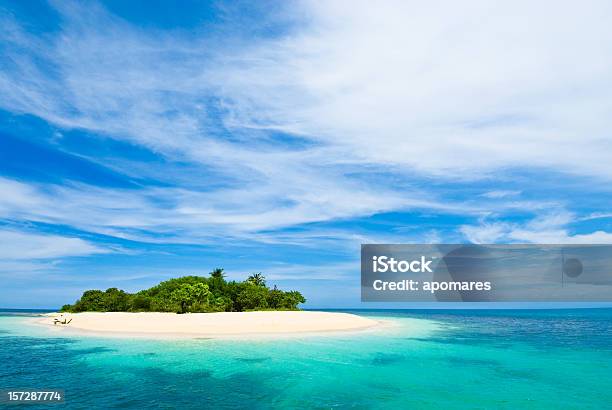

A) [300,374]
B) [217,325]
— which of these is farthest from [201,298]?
[300,374]

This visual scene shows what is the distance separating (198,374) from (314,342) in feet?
51.4

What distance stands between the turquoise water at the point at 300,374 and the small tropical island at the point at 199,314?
785 cm

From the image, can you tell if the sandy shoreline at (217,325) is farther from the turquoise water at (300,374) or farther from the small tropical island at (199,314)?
the turquoise water at (300,374)

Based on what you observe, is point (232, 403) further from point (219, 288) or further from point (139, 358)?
point (219, 288)

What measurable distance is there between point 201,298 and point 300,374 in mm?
42975

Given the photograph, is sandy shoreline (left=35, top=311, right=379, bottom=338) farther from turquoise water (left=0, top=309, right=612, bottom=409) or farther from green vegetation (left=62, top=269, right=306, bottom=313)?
green vegetation (left=62, top=269, right=306, bottom=313)

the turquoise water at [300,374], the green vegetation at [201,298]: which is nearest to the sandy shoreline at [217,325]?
the turquoise water at [300,374]

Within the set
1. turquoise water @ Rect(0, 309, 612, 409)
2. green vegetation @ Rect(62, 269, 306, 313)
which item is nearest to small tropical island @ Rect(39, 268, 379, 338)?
green vegetation @ Rect(62, 269, 306, 313)

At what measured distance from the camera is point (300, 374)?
866 inches

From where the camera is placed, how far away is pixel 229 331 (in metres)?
41.8

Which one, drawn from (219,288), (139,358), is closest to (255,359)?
(139,358)

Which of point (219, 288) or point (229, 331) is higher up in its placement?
point (219, 288)

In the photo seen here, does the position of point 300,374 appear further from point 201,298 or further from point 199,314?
point 201,298

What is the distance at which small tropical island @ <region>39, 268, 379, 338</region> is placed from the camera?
4253 centimetres
